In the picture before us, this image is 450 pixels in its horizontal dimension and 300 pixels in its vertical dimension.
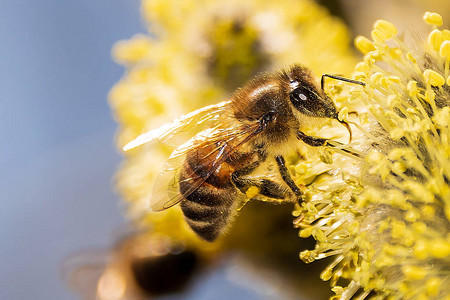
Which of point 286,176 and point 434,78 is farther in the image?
point 286,176

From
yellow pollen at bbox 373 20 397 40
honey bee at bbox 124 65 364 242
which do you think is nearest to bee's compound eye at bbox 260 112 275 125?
honey bee at bbox 124 65 364 242

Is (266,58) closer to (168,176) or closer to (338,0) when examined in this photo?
(338,0)

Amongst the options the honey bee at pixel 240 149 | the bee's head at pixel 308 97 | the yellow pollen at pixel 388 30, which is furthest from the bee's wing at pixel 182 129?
the yellow pollen at pixel 388 30

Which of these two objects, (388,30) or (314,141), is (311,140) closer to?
(314,141)

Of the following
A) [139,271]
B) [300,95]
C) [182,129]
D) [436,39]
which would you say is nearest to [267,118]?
[300,95]

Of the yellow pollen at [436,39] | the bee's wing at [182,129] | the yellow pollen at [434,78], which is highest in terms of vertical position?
the bee's wing at [182,129]

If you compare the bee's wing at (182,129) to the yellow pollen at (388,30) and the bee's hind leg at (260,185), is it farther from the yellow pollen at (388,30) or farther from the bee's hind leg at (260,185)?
the yellow pollen at (388,30)

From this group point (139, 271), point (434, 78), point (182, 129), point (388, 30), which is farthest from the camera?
point (139, 271)

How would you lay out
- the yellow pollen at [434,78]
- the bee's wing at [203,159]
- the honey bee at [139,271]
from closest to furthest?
the yellow pollen at [434,78]
the bee's wing at [203,159]
the honey bee at [139,271]
